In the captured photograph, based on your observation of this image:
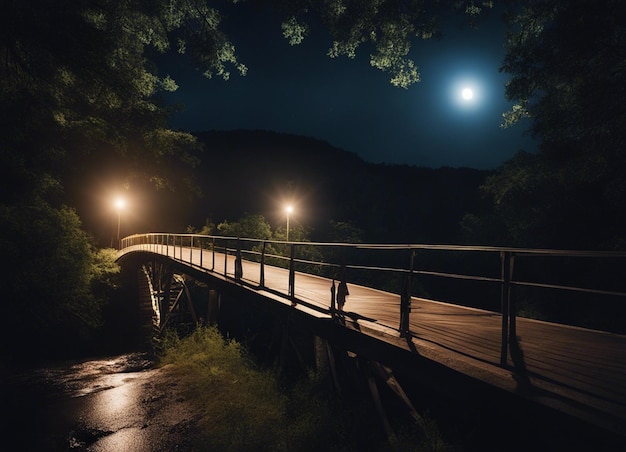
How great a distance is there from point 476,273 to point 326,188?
71865 mm

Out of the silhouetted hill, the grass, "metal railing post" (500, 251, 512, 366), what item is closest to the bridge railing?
"metal railing post" (500, 251, 512, 366)

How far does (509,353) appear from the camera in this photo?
380 cm

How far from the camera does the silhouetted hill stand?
77.7m

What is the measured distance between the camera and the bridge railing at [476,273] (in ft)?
11.4

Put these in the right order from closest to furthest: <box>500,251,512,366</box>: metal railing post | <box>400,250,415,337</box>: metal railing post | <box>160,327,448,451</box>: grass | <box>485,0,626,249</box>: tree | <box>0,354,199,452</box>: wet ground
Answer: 1. <box>500,251,512,366</box>: metal railing post
2. <box>400,250,415,337</box>: metal railing post
3. <box>160,327,448,451</box>: grass
4. <box>0,354,199,452</box>: wet ground
5. <box>485,0,626,249</box>: tree

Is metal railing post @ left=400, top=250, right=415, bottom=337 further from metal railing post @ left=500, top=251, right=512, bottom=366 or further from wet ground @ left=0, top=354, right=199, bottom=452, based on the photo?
wet ground @ left=0, top=354, right=199, bottom=452

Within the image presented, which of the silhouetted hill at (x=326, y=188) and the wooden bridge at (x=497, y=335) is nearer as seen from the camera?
the wooden bridge at (x=497, y=335)

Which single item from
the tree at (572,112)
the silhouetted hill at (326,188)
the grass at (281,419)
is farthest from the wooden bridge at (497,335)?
the silhouetted hill at (326,188)

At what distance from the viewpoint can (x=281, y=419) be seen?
6797 mm

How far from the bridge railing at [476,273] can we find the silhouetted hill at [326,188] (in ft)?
62.6

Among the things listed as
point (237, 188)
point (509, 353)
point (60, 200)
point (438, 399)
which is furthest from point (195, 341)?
point (237, 188)

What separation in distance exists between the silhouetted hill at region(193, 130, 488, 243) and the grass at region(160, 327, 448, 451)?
46805 millimetres

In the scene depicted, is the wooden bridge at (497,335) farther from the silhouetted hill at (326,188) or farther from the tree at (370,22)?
the silhouetted hill at (326,188)

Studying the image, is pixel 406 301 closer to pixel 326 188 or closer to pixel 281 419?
pixel 281 419
